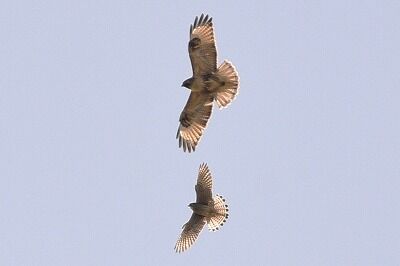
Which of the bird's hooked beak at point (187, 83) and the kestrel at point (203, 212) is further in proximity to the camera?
the kestrel at point (203, 212)

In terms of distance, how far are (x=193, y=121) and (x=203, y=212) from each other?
2.03 metres

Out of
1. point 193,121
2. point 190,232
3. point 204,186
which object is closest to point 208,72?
point 193,121

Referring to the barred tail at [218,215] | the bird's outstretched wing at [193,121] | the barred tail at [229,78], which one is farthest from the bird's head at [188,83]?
the barred tail at [218,215]

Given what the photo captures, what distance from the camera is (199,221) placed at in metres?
28.8

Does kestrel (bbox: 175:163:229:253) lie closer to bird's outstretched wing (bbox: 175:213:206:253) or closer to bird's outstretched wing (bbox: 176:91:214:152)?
bird's outstretched wing (bbox: 175:213:206:253)

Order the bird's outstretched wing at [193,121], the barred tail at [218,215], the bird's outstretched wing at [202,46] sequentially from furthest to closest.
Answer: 1. the barred tail at [218,215]
2. the bird's outstretched wing at [193,121]
3. the bird's outstretched wing at [202,46]

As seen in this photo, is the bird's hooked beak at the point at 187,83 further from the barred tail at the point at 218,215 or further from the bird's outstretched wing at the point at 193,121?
the barred tail at the point at 218,215

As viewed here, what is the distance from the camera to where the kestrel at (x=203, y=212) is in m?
28.6

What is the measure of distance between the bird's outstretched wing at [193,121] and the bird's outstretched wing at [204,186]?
703 mm

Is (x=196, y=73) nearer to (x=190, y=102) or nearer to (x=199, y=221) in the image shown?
(x=190, y=102)

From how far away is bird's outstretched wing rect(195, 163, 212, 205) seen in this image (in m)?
28.8

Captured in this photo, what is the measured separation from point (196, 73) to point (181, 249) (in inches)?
158

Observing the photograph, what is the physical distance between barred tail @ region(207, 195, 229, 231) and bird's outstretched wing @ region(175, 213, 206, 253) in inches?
9.0

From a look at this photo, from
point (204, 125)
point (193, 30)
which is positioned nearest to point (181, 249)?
point (204, 125)
